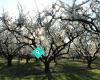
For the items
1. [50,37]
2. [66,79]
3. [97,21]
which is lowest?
[66,79]

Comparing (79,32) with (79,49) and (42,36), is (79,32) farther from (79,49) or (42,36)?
(79,49)

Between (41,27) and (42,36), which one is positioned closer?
(41,27)

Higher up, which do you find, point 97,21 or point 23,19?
point 23,19

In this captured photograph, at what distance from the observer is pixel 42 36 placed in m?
48.3

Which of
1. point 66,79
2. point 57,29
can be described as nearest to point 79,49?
point 57,29

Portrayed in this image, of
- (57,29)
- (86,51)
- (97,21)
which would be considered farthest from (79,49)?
(97,21)

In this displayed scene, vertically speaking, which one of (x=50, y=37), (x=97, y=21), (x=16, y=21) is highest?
(x=16, y=21)

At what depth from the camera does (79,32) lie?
4334 cm

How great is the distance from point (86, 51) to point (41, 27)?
1299cm

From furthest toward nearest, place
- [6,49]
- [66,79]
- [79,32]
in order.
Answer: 1. [6,49]
2. [79,32]
3. [66,79]

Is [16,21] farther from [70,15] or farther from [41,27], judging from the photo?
[70,15]

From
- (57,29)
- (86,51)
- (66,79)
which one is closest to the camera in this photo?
(66,79)

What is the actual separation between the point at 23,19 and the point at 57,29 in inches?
259

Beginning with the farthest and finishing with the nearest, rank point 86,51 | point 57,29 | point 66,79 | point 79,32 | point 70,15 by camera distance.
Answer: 1. point 86,51
2. point 57,29
3. point 79,32
4. point 66,79
5. point 70,15
